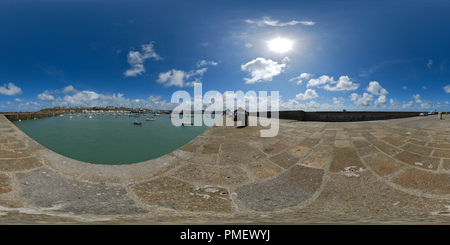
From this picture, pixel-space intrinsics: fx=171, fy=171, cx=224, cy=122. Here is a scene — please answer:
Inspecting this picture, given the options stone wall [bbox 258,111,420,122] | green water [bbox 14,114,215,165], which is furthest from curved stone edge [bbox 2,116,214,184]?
stone wall [bbox 258,111,420,122]

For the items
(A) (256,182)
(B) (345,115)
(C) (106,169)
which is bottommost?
(A) (256,182)

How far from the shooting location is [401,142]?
468 cm

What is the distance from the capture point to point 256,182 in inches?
161

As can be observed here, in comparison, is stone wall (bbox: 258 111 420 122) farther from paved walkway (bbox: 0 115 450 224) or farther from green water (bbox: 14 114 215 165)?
green water (bbox: 14 114 215 165)

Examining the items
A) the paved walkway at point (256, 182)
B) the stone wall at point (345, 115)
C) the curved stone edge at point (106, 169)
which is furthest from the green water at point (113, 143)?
the stone wall at point (345, 115)

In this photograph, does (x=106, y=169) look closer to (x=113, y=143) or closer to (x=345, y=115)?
(x=345, y=115)

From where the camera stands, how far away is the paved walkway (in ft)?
9.68

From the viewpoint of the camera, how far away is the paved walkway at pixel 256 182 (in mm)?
2949

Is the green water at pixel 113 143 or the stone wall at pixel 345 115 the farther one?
the green water at pixel 113 143

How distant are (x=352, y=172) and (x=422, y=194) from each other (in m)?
1.10

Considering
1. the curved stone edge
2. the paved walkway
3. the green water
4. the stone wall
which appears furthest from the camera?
the green water

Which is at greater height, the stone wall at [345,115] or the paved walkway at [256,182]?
the stone wall at [345,115]

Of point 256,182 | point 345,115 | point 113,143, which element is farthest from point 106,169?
point 113,143

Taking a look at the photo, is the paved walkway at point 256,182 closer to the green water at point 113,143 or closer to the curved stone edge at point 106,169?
the curved stone edge at point 106,169
